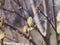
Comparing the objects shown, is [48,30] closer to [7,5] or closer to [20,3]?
[20,3]

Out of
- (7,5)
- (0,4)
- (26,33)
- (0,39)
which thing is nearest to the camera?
(0,39)

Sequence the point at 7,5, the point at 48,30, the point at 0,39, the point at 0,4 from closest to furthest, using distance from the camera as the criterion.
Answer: the point at 0,39
the point at 0,4
the point at 48,30
the point at 7,5

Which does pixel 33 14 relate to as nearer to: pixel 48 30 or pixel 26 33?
pixel 48 30

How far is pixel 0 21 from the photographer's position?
4.40 ft

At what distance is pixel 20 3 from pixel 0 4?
1.27m

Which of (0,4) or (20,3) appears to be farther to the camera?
(20,3)

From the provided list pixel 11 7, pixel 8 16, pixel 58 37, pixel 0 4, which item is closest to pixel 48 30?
pixel 58 37

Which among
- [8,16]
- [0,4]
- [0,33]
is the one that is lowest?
[8,16]

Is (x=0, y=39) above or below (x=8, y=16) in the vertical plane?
above

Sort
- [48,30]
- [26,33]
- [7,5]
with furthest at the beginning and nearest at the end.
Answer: [7,5], [48,30], [26,33]

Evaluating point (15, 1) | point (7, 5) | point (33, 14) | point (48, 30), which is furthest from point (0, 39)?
point (7, 5)

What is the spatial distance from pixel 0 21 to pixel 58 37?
0.39m

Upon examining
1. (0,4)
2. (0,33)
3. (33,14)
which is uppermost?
(0,4)

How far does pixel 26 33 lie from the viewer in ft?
5.38
